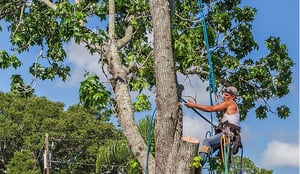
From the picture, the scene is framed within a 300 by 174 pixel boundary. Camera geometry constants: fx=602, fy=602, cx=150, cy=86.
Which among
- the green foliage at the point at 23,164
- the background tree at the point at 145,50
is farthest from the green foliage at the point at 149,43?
the green foliage at the point at 23,164

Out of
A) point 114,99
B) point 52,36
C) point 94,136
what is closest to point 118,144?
point 52,36

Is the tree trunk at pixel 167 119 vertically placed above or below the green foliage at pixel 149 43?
below

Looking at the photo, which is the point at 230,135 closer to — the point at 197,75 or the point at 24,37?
the point at 197,75

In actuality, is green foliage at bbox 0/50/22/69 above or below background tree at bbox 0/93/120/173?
below

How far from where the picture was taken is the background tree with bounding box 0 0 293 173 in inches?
288

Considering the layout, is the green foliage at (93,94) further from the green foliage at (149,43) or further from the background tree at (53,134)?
the background tree at (53,134)

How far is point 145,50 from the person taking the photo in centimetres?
1030

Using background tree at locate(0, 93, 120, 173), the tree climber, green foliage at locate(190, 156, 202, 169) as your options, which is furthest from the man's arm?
background tree at locate(0, 93, 120, 173)

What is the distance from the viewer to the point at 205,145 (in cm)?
690

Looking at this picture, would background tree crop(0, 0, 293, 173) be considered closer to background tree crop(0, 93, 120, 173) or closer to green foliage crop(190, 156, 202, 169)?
green foliage crop(190, 156, 202, 169)

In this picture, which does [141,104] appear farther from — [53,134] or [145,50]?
[53,134]

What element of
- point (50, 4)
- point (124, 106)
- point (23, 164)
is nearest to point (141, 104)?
point (124, 106)

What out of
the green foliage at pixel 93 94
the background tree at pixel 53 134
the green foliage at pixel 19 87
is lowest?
the green foliage at pixel 93 94

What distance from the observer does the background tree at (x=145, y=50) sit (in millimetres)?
7305
